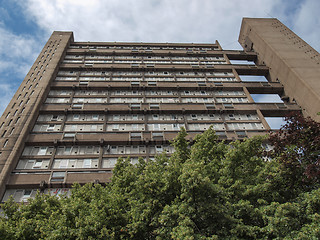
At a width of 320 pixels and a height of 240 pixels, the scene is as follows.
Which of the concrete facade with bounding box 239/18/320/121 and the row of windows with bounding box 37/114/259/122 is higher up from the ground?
the concrete facade with bounding box 239/18/320/121

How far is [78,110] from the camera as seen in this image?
3031 centimetres

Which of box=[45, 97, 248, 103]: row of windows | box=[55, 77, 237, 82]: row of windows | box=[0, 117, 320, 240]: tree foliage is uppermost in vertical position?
box=[55, 77, 237, 82]: row of windows

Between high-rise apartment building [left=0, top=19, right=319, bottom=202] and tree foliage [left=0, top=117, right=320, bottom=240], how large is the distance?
11041 mm

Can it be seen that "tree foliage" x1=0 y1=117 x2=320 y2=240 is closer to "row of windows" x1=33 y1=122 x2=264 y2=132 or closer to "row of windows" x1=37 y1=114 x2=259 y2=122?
"row of windows" x1=33 y1=122 x2=264 y2=132

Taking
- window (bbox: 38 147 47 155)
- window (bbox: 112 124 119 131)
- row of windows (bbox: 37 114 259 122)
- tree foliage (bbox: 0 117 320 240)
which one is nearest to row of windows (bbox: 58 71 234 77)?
row of windows (bbox: 37 114 259 122)

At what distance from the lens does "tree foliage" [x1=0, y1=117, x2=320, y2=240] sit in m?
10.4

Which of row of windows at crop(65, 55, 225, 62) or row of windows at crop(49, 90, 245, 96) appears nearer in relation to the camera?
row of windows at crop(49, 90, 245, 96)

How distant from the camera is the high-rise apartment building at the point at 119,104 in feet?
80.9

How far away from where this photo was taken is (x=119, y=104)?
31719 mm

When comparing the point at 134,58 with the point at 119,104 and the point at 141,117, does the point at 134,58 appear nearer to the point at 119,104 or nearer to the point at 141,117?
the point at 119,104

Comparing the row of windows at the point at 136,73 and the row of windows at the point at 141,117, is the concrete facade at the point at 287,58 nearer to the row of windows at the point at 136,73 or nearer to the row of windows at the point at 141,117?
the row of windows at the point at 141,117

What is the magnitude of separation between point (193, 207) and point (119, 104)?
74.6ft

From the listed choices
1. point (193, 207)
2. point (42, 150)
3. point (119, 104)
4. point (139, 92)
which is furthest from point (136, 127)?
point (193, 207)

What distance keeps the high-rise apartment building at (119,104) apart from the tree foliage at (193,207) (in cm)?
1104
